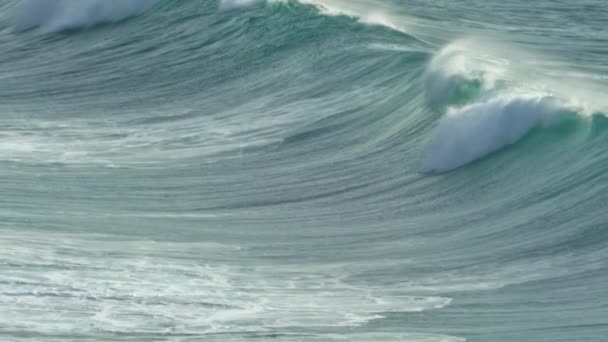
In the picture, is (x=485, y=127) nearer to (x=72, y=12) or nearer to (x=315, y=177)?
(x=315, y=177)

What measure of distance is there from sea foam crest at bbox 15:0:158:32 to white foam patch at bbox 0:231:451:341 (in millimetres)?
11633

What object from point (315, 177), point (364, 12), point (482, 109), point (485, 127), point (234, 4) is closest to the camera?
point (485, 127)

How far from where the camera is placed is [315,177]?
47.2 feet

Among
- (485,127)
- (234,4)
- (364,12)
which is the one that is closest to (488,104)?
(485,127)

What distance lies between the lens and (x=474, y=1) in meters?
22.1

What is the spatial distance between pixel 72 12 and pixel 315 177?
10.3 m

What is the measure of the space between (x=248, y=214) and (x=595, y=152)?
2820 millimetres

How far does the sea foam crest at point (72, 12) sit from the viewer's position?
2312 cm

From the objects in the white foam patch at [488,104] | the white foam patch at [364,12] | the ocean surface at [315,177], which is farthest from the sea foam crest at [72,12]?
the white foam patch at [488,104]

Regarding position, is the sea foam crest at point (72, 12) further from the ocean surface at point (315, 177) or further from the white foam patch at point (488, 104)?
the white foam patch at point (488, 104)

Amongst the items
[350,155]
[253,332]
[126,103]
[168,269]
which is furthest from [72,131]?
[253,332]

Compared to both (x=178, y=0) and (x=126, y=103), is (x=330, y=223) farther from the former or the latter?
(x=178, y=0)

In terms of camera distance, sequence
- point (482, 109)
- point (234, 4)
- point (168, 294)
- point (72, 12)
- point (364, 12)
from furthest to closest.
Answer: point (72, 12) < point (234, 4) < point (364, 12) < point (482, 109) < point (168, 294)

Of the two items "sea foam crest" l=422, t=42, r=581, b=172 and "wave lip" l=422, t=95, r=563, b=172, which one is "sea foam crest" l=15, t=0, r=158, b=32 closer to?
"sea foam crest" l=422, t=42, r=581, b=172
